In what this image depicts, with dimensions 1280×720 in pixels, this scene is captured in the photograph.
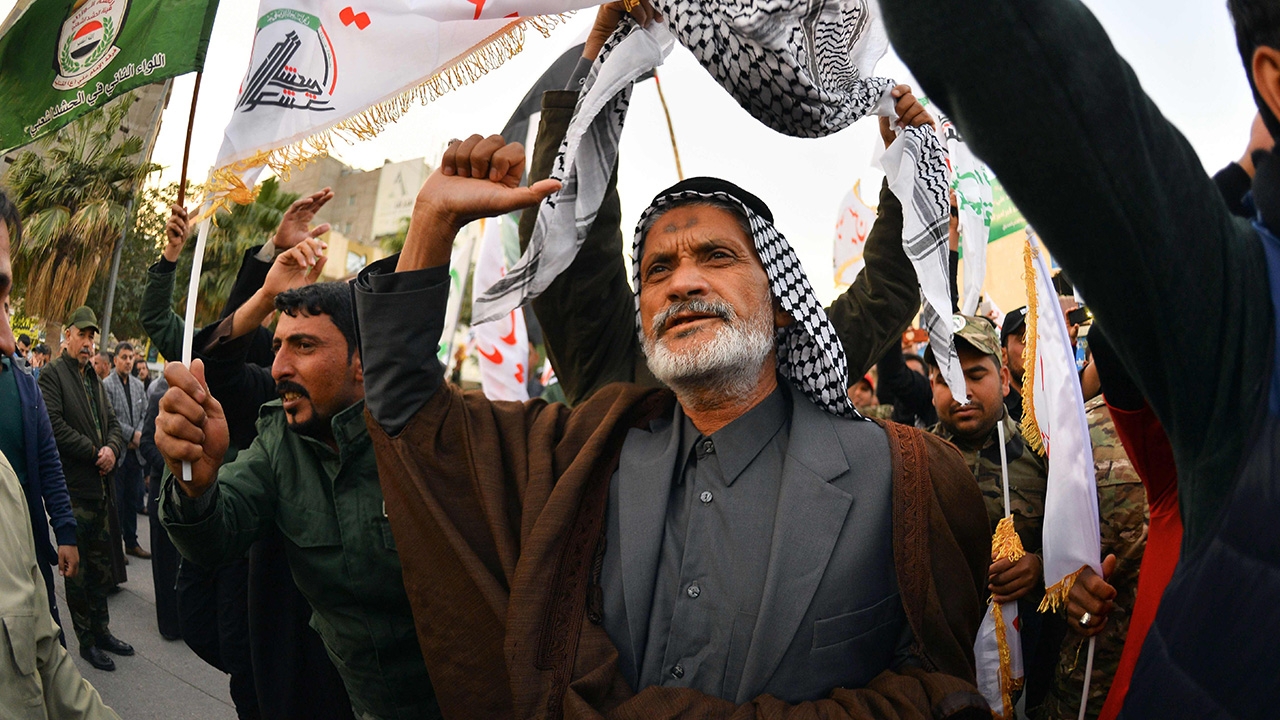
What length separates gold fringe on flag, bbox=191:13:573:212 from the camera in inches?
88.6

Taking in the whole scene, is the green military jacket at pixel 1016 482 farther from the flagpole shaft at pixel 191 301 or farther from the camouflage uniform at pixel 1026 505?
the flagpole shaft at pixel 191 301

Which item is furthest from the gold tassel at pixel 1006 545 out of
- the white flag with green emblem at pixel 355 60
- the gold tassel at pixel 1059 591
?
the white flag with green emblem at pixel 355 60

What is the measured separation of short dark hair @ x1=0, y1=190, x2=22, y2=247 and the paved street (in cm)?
352

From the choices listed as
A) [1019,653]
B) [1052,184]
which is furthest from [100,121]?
[1019,653]

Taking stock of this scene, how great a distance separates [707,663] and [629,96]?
1.52 metres

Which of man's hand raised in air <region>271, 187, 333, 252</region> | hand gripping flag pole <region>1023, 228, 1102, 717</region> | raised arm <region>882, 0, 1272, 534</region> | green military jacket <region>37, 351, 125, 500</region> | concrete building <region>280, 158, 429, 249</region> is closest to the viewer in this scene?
raised arm <region>882, 0, 1272, 534</region>

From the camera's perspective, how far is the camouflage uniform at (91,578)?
18.5ft

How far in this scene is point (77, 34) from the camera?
2463 mm

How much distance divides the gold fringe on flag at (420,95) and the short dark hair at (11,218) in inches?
29.1

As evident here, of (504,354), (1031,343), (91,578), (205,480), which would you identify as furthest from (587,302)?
(91,578)

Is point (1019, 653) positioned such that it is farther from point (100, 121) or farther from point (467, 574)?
point (100, 121)

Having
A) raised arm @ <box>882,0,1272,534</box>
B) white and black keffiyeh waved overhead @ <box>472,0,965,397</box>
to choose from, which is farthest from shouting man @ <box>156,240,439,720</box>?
raised arm @ <box>882,0,1272,534</box>

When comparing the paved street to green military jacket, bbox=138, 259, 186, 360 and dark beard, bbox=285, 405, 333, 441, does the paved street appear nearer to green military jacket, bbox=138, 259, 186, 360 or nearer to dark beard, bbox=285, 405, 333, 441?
green military jacket, bbox=138, 259, 186, 360

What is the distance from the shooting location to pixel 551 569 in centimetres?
188
